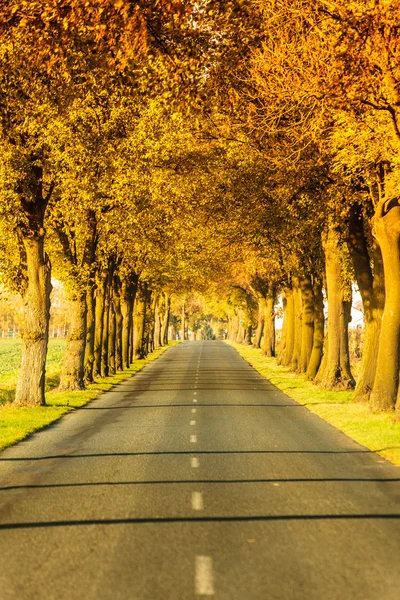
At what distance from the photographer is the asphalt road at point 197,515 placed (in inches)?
316

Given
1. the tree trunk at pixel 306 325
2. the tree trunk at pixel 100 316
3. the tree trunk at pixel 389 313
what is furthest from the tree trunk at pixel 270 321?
the tree trunk at pixel 389 313

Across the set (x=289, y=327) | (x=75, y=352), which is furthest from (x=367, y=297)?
(x=289, y=327)

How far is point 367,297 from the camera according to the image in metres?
31.6

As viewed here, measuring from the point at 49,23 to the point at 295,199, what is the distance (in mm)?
16436

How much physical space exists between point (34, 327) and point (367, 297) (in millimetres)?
11748

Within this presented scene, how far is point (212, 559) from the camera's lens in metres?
8.86

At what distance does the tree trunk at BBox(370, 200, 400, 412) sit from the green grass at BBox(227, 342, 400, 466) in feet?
Answer: 2.53

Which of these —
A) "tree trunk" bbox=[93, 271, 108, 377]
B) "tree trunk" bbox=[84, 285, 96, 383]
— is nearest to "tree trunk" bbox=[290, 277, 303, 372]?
"tree trunk" bbox=[93, 271, 108, 377]

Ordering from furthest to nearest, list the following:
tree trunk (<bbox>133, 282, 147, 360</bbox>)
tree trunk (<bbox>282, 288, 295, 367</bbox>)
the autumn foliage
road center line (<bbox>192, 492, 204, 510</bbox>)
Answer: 1. tree trunk (<bbox>133, 282, 147, 360</bbox>)
2. tree trunk (<bbox>282, 288, 295, 367</bbox>)
3. the autumn foliage
4. road center line (<bbox>192, 492, 204, 510</bbox>)

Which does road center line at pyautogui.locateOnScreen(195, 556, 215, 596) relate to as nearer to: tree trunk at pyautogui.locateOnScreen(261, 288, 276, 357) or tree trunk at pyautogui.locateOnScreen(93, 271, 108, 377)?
tree trunk at pyautogui.locateOnScreen(93, 271, 108, 377)

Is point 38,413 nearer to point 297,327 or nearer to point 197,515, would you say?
point 197,515

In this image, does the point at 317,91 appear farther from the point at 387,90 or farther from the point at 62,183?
the point at 62,183

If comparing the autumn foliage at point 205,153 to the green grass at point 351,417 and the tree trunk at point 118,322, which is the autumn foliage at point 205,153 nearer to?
the green grass at point 351,417

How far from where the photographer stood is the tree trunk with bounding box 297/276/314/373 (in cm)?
4741
